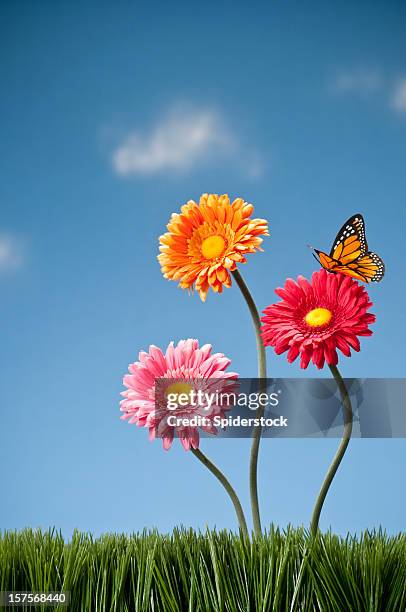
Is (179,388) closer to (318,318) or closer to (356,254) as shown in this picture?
(318,318)

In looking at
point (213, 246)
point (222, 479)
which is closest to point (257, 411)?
point (222, 479)

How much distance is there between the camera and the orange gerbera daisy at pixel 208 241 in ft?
3.90

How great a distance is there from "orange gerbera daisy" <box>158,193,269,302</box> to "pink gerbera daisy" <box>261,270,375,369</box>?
0.31 ft

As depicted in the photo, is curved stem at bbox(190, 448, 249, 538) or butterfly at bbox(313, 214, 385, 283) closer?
curved stem at bbox(190, 448, 249, 538)

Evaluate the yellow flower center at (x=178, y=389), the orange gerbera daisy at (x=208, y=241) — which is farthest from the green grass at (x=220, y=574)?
the orange gerbera daisy at (x=208, y=241)

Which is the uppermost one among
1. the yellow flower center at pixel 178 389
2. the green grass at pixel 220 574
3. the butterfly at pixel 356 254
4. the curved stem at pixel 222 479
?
the butterfly at pixel 356 254

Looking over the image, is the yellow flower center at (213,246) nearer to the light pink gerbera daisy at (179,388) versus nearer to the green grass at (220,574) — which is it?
the light pink gerbera daisy at (179,388)

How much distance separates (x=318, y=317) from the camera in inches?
45.2

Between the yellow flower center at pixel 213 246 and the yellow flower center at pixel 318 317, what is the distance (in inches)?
7.2

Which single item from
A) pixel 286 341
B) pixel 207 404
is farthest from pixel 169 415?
pixel 286 341

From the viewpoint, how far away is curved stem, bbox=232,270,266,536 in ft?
3.72

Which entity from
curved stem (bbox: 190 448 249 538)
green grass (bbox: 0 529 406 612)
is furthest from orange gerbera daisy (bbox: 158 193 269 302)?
green grass (bbox: 0 529 406 612)

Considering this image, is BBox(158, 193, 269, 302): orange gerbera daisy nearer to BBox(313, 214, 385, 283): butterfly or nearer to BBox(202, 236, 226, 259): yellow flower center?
BBox(202, 236, 226, 259): yellow flower center

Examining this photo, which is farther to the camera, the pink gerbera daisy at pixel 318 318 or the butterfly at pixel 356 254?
the butterfly at pixel 356 254
